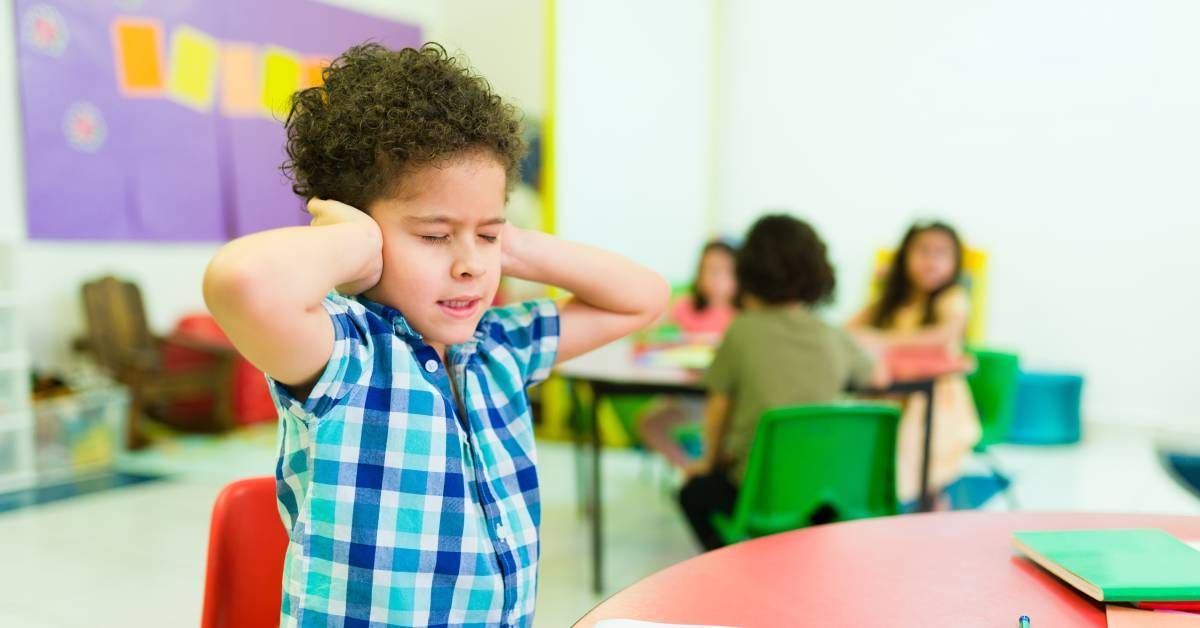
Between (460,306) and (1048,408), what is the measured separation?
14.0 ft

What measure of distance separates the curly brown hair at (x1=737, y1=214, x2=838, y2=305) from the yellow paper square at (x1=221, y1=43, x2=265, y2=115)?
141 inches

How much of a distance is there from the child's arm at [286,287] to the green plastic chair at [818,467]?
117cm

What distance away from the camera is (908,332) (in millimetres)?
3350

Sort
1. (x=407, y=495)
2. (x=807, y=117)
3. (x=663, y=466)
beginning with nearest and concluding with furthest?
1. (x=407, y=495)
2. (x=663, y=466)
3. (x=807, y=117)

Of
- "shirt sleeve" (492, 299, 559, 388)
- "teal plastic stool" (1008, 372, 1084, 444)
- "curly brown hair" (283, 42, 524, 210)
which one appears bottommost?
"teal plastic stool" (1008, 372, 1084, 444)

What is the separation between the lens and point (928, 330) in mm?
3307

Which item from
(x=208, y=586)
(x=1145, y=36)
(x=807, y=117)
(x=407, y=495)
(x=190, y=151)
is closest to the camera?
(x=407, y=495)

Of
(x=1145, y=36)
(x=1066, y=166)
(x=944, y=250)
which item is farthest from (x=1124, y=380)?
Result: (x=944, y=250)

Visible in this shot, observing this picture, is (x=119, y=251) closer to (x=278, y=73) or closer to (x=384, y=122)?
(x=278, y=73)

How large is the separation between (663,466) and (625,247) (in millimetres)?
992

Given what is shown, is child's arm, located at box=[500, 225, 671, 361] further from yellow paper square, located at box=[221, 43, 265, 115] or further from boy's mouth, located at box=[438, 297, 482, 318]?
yellow paper square, located at box=[221, 43, 265, 115]

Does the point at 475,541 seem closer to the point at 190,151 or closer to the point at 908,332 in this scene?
the point at 908,332

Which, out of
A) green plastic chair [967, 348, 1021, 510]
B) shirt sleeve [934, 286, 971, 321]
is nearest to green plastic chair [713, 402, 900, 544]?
green plastic chair [967, 348, 1021, 510]

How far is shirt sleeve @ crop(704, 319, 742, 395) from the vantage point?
219cm
